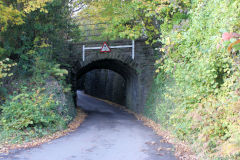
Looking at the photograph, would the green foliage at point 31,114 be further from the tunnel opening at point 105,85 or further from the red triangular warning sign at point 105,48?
the tunnel opening at point 105,85

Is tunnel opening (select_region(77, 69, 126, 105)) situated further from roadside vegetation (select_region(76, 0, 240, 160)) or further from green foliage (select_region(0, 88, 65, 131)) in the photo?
roadside vegetation (select_region(76, 0, 240, 160))

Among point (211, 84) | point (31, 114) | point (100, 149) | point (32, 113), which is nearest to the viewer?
point (211, 84)

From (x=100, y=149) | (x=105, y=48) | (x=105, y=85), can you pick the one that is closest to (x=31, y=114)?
(x=100, y=149)

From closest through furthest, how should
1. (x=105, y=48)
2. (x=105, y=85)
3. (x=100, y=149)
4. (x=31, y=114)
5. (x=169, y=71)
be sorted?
1. (x=100, y=149)
2. (x=31, y=114)
3. (x=169, y=71)
4. (x=105, y=48)
5. (x=105, y=85)

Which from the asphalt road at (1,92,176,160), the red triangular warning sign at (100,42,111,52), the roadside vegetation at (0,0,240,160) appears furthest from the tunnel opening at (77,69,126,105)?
the asphalt road at (1,92,176,160)

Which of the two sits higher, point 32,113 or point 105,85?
point 105,85

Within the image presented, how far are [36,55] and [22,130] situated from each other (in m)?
5.03

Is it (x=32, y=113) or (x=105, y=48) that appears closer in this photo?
(x=32, y=113)

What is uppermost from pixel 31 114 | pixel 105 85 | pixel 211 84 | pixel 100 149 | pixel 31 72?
pixel 31 72

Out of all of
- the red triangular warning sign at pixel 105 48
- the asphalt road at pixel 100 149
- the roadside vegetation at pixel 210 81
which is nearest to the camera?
the roadside vegetation at pixel 210 81

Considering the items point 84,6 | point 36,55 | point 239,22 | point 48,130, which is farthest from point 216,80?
point 84,6

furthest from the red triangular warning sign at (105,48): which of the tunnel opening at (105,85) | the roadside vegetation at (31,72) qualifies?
the tunnel opening at (105,85)

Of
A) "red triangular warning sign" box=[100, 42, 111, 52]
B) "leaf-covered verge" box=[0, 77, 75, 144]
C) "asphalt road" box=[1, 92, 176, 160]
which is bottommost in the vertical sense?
"asphalt road" box=[1, 92, 176, 160]

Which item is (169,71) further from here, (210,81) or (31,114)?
(31,114)
